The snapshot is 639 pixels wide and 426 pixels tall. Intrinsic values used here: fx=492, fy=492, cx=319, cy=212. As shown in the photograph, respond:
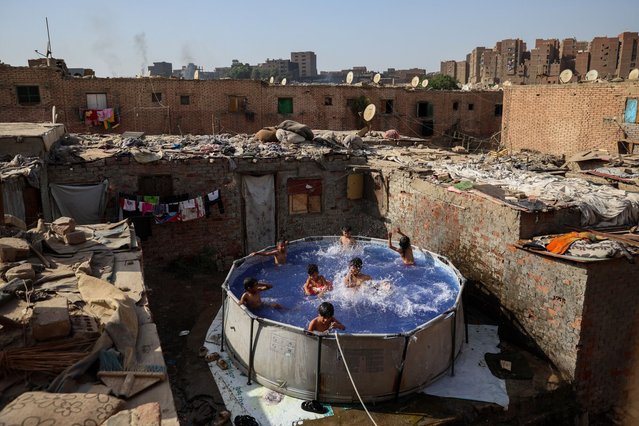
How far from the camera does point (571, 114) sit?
64.0 feet

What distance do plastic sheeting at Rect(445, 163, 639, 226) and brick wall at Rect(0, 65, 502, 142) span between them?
14867mm

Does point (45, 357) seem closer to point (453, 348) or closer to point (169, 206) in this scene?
point (453, 348)

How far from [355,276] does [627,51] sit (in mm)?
30015

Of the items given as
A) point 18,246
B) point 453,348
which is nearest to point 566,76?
point 453,348

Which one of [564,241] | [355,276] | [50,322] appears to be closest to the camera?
[50,322]

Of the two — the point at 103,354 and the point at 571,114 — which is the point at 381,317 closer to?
the point at 103,354

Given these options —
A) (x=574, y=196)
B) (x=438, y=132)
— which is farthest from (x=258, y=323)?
(x=438, y=132)

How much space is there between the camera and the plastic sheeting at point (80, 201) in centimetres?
1119

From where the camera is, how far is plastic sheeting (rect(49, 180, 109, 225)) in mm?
11188

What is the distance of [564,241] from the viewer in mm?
7762

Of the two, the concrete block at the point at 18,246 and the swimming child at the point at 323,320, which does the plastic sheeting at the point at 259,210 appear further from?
the concrete block at the point at 18,246

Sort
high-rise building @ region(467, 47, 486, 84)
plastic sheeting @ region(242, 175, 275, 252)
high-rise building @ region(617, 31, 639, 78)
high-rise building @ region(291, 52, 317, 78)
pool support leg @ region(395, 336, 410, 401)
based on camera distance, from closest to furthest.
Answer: pool support leg @ region(395, 336, 410, 401)
plastic sheeting @ region(242, 175, 275, 252)
high-rise building @ region(617, 31, 639, 78)
high-rise building @ region(467, 47, 486, 84)
high-rise building @ region(291, 52, 317, 78)

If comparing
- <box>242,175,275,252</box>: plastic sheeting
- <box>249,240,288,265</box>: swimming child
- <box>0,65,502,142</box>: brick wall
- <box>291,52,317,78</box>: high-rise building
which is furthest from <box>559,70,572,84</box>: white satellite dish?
<box>291,52,317,78</box>: high-rise building

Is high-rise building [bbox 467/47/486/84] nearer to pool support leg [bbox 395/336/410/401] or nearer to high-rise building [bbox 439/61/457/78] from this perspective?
high-rise building [bbox 439/61/457/78]
